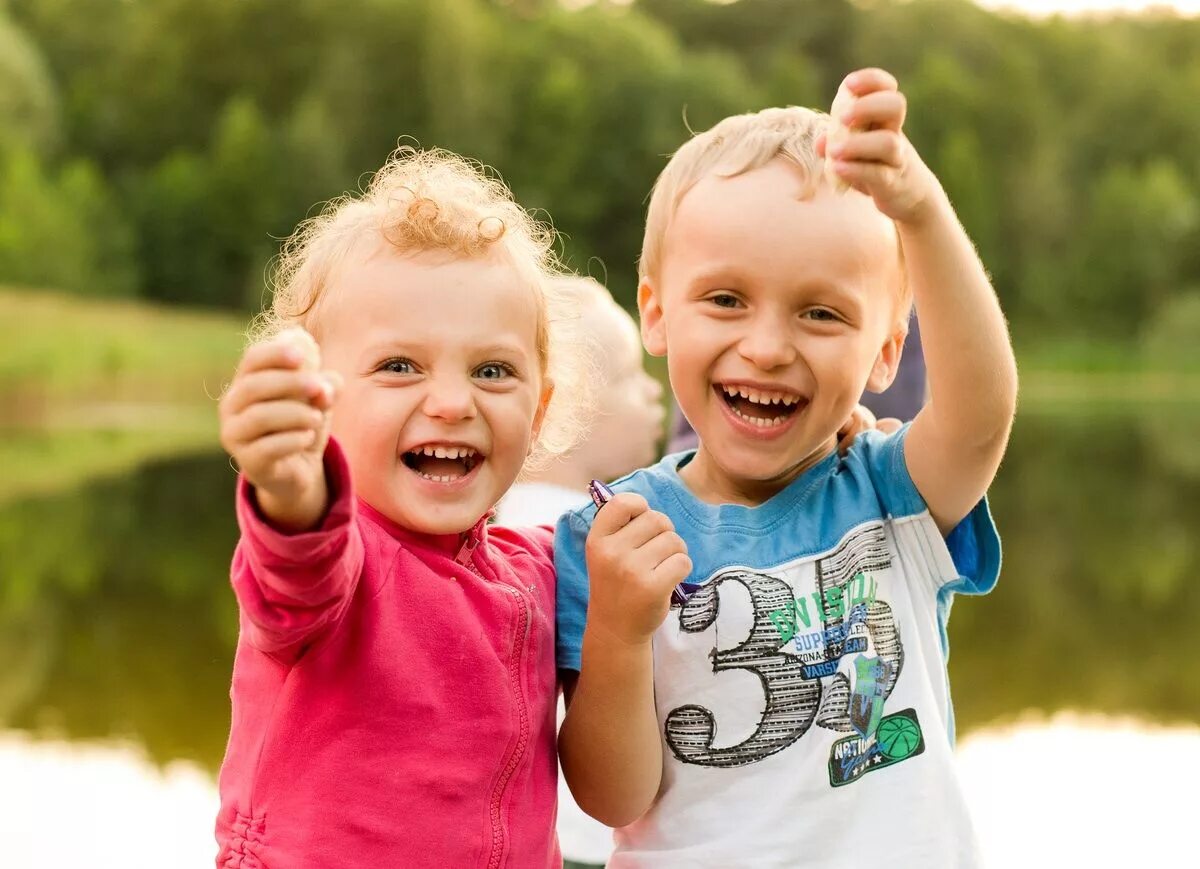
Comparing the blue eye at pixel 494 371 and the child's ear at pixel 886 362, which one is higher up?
the child's ear at pixel 886 362

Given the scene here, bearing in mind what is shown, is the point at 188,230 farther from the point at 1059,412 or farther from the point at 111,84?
the point at 1059,412

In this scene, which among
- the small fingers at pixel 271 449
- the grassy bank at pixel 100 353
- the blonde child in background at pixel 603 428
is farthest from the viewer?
the grassy bank at pixel 100 353

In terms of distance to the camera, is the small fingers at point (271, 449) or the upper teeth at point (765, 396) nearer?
the small fingers at point (271, 449)

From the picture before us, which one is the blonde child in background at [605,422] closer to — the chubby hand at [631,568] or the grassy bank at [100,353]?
the chubby hand at [631,568]

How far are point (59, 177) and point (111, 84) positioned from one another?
2.90 meters

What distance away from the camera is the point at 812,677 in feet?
4.98

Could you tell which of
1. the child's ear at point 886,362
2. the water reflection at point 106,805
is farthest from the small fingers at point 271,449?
the water reflection at point 106,805

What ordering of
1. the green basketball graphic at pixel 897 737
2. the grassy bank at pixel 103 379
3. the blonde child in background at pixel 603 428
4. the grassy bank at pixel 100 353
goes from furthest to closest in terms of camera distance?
the grassy bank at pixel 100 353 → the grassy bank at pixel 103 379 → the blonde child in background at pixel 603 428 → the green basketball graphic at pixel 897 737

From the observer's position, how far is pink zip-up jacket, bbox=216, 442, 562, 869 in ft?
4.37

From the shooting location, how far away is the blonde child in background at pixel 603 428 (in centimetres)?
235

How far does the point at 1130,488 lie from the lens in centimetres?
1214

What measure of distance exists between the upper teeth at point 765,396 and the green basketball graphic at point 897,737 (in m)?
0.35

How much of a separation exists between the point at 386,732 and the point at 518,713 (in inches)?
5.8

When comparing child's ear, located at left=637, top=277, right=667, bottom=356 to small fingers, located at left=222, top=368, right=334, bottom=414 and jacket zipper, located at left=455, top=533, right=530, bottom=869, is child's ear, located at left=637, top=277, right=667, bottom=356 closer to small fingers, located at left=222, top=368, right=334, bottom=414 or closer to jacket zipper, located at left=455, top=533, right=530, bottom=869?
jacket zipper, located at left=455, top=533, right=530, bottom=869
